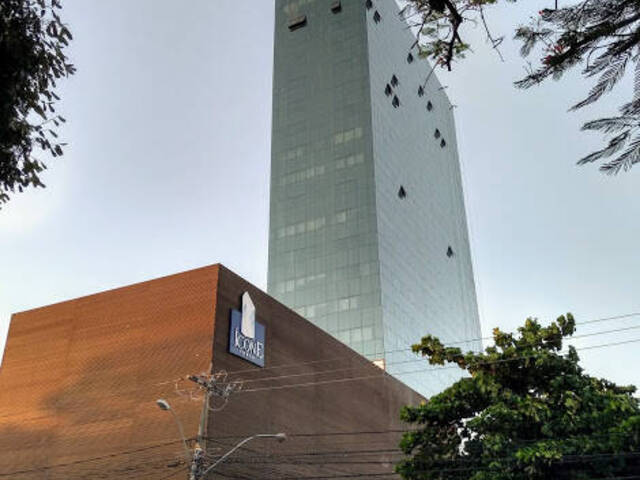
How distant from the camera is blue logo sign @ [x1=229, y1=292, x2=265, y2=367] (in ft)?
112

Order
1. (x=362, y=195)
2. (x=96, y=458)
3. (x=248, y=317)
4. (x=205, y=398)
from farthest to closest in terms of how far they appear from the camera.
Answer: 1. (x=362, y=195)
2. (x=248, y=317)
3. (x=96, y=458)
4. (x=205, y=398)

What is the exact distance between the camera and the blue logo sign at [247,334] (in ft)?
112

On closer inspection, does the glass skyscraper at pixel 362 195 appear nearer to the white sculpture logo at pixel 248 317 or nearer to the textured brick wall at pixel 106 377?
the white sculpture logo at pixel 248 317

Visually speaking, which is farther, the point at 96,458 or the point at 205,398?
the point at 96,458

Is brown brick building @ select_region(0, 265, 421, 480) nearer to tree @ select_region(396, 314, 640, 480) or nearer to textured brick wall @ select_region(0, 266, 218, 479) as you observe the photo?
textured brick wall @ select_region(0, 266, 218, 479)

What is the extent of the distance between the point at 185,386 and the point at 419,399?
29411 millimetres

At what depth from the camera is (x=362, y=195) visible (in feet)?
312

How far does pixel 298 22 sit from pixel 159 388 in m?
91.8

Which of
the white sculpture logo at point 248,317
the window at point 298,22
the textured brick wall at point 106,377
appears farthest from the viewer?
the window at point 298,22

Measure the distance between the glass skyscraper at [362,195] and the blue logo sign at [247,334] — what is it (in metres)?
48.5

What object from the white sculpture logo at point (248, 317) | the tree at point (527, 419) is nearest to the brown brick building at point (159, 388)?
the white sculpture logo at point (248, 317)

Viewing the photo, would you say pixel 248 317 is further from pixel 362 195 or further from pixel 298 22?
pixel 298 22

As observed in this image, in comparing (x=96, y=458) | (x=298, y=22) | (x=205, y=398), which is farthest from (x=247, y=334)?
(x=298, y=22)

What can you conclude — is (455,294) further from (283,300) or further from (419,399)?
(419,399)
